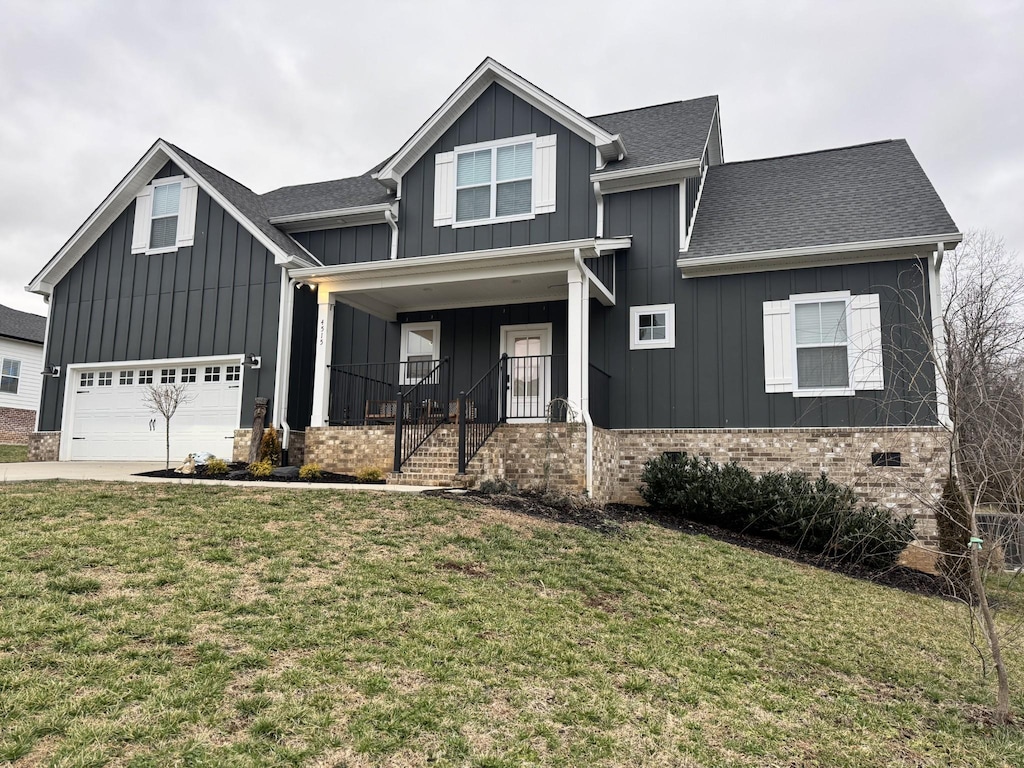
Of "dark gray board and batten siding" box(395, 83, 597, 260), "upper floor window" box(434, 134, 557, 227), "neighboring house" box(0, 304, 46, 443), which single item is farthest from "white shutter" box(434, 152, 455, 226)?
"neighboring house" box(0, 304, 46, 443)

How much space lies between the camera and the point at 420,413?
12.1m

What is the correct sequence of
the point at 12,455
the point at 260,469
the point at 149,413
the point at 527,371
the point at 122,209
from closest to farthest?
the point at 260,469 < the point at 527,371 < the point at 149,413 < the point at 122,209 < the point at 12,455

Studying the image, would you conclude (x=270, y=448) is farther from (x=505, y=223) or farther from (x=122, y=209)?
(x=122, y=209)

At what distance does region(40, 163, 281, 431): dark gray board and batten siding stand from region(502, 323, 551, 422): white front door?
445cm

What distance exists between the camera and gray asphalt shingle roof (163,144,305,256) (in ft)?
45.1

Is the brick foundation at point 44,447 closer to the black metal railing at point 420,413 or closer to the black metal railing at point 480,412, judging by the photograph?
the black metal railing at point 420,413

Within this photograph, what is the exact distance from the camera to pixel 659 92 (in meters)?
36.2

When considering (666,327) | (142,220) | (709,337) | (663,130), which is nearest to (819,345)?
(709,337)

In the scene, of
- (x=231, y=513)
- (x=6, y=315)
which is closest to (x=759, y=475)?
(x=231, y=513)

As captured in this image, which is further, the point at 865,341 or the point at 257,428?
the point at 257,428

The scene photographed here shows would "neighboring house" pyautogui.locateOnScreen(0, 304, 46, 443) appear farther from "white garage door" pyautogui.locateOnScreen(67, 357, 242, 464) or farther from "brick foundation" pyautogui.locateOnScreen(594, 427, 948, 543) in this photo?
"brick foundation" pyautogui.locateOnScreen(594, 427, 948, 543)

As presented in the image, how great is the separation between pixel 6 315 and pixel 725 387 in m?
25.7

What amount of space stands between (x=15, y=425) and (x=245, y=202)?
1481cm

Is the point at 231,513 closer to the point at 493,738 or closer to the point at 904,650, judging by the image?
the point at 493,738
